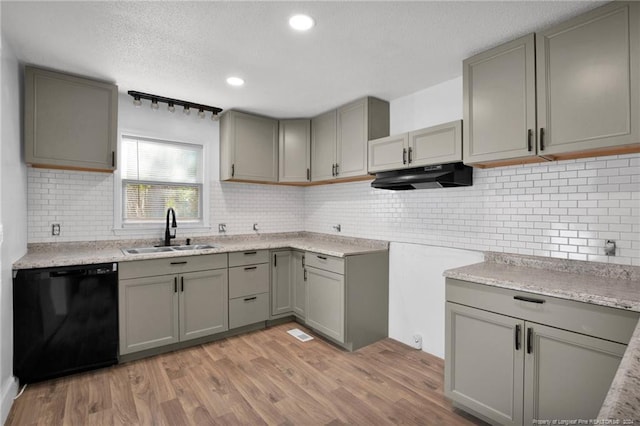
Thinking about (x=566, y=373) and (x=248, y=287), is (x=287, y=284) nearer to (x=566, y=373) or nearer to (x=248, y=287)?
(x=248, y=287)

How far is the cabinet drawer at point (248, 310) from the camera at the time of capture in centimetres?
337

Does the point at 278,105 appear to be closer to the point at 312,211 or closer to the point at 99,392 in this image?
the point at 312,211

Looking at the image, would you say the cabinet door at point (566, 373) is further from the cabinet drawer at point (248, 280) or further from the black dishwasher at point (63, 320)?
the black dishwasher at point (63, 320)

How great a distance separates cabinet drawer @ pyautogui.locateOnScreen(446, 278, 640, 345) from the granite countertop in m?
1.18

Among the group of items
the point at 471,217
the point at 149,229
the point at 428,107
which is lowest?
the point at 149,229

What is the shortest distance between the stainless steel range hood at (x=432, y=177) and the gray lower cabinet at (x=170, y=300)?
1.84m

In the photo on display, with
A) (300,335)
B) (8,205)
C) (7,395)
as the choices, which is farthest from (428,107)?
(7,395)

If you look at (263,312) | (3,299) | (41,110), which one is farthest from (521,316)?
(41,110)

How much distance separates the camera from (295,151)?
3.97 metres

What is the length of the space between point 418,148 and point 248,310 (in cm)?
233

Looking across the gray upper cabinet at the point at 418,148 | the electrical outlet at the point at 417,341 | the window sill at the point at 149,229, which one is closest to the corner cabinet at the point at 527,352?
the electrical outlet at the point at 417,341

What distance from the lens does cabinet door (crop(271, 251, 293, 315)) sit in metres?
3.66

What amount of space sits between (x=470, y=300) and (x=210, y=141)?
3174mm

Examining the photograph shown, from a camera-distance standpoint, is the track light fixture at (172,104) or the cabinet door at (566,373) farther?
the track light fixture at (172,104)
